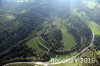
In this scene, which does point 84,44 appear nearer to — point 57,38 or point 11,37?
point 57,38

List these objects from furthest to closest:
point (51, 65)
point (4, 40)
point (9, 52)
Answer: point (4, 40), point (9, 52), point (51, 65)

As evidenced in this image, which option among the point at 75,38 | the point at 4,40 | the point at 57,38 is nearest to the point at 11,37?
the point at 4,40

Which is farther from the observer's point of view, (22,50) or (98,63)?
(22,50)

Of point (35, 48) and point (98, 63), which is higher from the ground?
point (35, 48)

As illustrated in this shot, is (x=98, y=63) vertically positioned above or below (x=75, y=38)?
below

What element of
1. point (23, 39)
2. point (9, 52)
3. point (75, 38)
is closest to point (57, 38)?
point (75, 38)

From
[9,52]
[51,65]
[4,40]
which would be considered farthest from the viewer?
[4,40]

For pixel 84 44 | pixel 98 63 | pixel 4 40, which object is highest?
pixel 4 40

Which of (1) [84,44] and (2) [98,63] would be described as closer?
(2) [98,63]

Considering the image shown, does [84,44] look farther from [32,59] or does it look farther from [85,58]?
[32,59]
